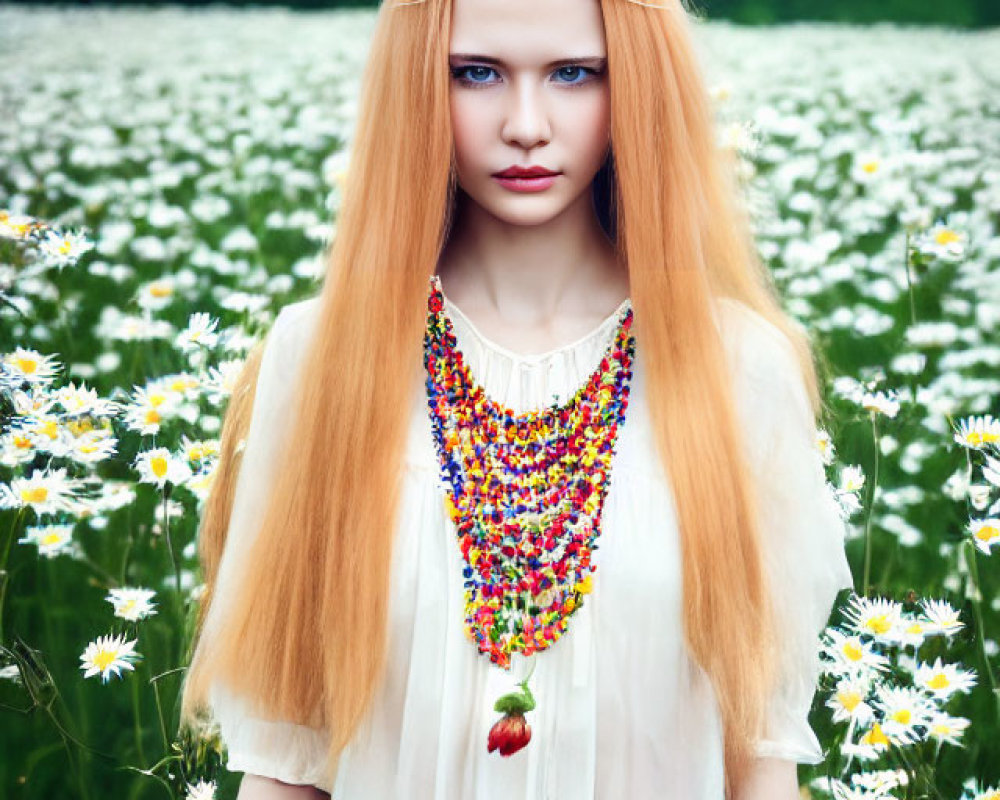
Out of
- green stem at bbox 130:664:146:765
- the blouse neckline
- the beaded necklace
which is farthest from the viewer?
green stem at bbox 130:664:146:765

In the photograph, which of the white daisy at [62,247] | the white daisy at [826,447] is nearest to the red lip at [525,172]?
the white daisy at [826,447]

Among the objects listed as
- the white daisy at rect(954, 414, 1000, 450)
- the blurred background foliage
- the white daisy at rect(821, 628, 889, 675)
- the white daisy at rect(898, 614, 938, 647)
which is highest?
the blurred background foliage

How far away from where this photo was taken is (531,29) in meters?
1.64

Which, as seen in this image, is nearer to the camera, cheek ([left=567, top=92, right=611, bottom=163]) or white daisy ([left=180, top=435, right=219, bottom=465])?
cheek ([left=567, top=92, right=611, bottom=163])

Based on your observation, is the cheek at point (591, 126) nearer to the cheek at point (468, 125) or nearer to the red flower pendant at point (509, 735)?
the cheek at point (468, 125)

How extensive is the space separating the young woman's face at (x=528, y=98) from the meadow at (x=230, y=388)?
0.38 meters

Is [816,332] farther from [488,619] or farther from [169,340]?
[488,619]

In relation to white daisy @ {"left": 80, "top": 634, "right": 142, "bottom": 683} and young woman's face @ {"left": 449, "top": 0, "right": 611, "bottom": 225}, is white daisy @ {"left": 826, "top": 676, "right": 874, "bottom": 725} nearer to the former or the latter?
young woman's face @ {"left": 449, "top": 0, "right": 611, "bottom": 225}

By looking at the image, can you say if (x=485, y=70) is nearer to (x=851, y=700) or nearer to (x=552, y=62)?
(x=552, y=62)

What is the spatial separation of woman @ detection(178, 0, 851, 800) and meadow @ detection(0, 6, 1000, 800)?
0.92 ft

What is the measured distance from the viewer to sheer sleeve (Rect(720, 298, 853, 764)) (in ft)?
6.09

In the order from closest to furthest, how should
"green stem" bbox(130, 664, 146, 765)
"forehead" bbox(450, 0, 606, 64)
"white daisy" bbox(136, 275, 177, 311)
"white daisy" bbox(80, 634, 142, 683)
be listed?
"forehead" bbox(450, 0, 606, 64) → "white daisy" bbox(80, 634, 142, 683) → "green stem" bbox(130, 664, 146, 765) → "white daisy" bbox(136, 275, 177, 311)

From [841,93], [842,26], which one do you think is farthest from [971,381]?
[842,26]

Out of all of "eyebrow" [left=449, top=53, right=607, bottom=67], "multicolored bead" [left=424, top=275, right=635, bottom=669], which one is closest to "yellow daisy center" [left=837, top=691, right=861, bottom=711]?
"multicolored bead" [left=424, top=275, right=635, bottom=669]
